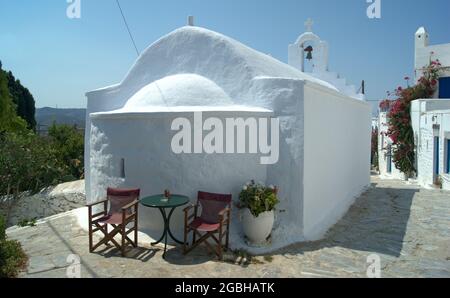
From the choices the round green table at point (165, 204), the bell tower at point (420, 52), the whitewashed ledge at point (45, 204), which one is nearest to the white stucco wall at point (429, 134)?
the bell tower at point (420, 52)

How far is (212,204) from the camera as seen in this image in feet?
20.7

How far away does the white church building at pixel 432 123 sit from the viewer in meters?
12.9

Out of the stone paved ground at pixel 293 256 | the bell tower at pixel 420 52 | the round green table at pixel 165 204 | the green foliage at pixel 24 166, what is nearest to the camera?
the stone paved ground at pixel 293 256

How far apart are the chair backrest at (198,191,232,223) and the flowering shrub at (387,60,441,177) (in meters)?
13.7

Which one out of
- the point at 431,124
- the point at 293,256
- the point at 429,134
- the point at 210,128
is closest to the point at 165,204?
the point at 210,128

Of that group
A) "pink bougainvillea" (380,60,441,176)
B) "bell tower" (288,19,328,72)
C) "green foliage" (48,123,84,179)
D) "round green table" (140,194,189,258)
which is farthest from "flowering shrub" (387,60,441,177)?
"green foliage" (48,123,84,179)

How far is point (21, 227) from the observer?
810 centimetres

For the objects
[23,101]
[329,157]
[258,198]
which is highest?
[23,101]

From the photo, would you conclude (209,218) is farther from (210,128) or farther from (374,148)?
(374,148)

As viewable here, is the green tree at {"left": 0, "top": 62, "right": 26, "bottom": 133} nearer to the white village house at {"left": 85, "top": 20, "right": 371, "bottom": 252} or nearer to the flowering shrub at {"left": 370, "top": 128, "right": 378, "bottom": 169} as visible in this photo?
the white village house at {"left": 85, "top": 20, "right": 371, "bottom": 252}

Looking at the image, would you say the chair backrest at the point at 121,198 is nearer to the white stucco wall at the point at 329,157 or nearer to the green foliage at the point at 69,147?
the white stucco wall at the point at 329,157

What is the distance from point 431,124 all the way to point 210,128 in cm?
1122

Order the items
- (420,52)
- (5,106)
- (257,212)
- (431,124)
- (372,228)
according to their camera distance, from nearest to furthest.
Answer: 1. (5,106)
2. (257,212)
3. (372,228)
4. (431,124)
5. (420,52)

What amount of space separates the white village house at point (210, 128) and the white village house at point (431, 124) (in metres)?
6.64
